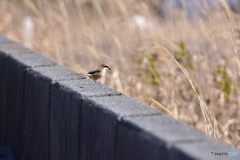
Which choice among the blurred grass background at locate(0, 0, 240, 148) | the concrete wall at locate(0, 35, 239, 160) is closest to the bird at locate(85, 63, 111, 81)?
the blurred grass background at locate(0, 0, 240, 148)

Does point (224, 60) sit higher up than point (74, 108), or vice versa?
point (224, 60)

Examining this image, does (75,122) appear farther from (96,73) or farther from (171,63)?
(171,63)

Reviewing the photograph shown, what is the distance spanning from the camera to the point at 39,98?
9.49 ft

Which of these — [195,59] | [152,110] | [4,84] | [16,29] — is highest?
[16,29]

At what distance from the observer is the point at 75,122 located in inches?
94.1

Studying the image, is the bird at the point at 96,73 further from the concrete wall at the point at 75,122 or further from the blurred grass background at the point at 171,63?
the concrete wall at the point at 75,122

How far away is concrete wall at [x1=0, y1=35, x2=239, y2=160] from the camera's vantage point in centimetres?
174

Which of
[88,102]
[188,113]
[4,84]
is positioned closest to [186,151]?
[88,102]

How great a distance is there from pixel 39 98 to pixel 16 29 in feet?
16.2

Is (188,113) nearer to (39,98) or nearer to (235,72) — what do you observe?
(235,72)

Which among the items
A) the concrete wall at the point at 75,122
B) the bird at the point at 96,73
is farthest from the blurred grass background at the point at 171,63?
the concrete wall at the point at 75,122

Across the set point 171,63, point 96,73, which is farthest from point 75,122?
point 171,63

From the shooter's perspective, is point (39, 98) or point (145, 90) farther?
point (145, 90)

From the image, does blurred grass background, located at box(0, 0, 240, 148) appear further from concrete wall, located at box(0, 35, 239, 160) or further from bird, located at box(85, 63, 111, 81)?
concrete wall, located at box(0, 35, 239, 160)
